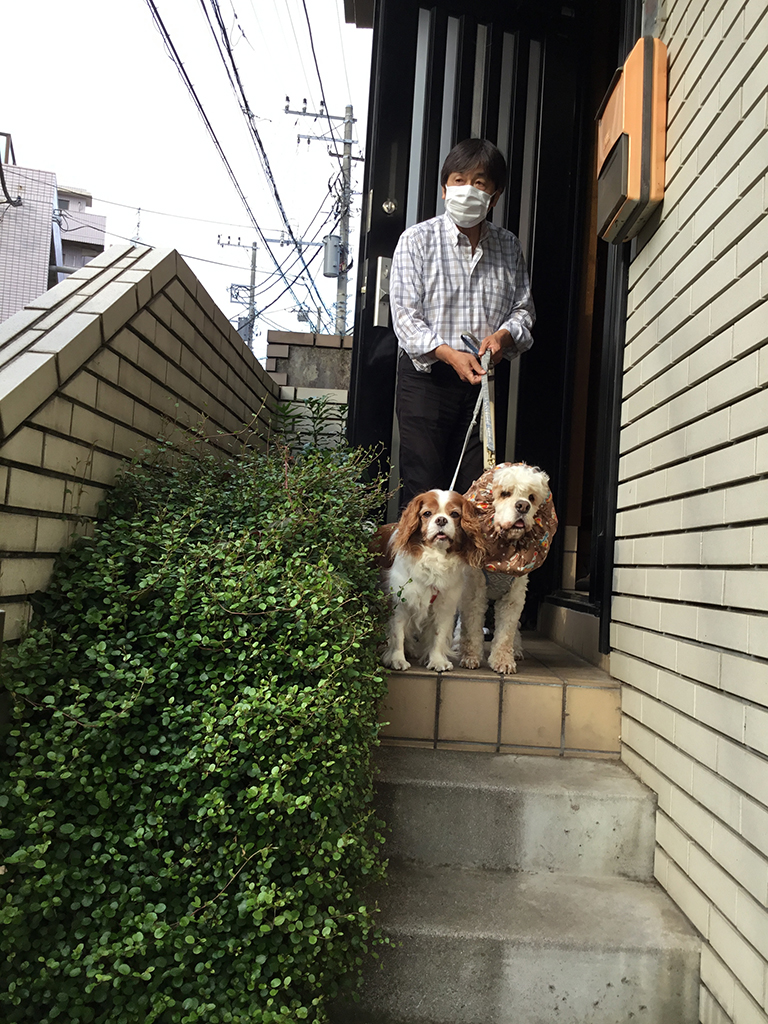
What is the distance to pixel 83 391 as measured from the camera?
2.20 metres

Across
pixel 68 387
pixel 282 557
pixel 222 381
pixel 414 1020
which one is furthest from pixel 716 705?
pixel 222 381

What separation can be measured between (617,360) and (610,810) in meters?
1.68

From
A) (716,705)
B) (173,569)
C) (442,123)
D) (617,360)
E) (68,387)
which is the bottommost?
(716,705)

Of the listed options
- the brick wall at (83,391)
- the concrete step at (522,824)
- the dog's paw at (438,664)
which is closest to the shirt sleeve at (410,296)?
the brick wall at (83,391)

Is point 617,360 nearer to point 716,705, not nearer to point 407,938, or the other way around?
point 716,705

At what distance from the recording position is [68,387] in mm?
2096

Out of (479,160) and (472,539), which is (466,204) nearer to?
(479,160)

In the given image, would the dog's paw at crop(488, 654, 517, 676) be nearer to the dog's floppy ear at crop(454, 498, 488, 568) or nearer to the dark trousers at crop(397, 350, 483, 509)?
the dog's floppy ear at crop(454, 498, 488, 568)

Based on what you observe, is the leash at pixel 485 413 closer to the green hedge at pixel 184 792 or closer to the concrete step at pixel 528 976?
the green hedge at pixel 184 792

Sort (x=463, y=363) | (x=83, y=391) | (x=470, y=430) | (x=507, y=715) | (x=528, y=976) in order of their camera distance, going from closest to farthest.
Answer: (x=528, y=976)
(x=83, y=391)
(x=507, y=715)
(x=463, y=363)
(x=470, y=430)

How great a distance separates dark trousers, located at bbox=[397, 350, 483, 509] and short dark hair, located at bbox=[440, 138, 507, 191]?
0.87m

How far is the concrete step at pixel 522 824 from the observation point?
7.47 ft

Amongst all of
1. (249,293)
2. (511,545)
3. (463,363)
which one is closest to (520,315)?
(463,363)

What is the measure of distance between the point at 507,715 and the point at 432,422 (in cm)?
145
